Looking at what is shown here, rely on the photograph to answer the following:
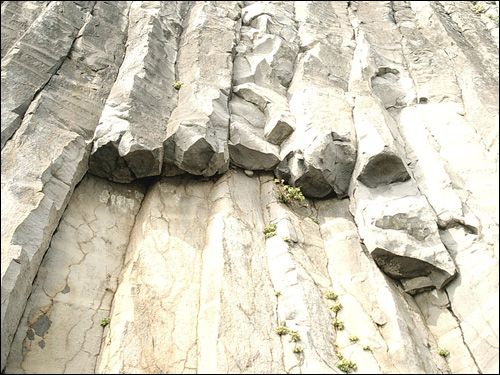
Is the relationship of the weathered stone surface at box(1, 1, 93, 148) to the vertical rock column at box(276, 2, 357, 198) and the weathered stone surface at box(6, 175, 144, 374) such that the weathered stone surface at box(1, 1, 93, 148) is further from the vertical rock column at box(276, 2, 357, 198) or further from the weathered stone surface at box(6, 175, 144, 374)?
the vertical rock column at box(276, 2, 357, 198)

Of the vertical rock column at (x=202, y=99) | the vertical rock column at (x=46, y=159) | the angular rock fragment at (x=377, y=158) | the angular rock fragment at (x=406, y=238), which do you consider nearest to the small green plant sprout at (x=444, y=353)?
the angular rock fragment at (x=406, y=238)

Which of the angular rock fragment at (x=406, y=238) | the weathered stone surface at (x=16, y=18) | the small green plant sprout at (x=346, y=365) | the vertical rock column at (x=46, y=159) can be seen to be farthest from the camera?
the weathered stone surface at (x=16, y=18)

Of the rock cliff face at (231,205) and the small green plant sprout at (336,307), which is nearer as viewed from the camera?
the rock cliff face at (231,205)

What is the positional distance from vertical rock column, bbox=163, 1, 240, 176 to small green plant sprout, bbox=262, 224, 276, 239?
1702mm

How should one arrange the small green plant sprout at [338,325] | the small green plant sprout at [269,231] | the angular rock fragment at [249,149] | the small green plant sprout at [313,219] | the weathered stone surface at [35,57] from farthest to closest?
1. the angular rock fragment at [249,149]
2. the small green plant sprout at [313,219]
3. the small green plant sprout at [269,231]
4. the weathered stone surface at [35,57]
5. the small green plant sprout at [338,325]

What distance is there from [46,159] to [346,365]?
20.8ft

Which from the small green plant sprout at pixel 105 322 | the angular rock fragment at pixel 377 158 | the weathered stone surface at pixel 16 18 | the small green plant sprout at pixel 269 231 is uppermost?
the weathered stone surface at pixel 16 18

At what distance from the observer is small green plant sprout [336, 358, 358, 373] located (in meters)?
7.13

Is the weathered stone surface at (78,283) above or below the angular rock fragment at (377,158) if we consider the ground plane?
below

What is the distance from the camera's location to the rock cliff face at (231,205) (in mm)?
7309

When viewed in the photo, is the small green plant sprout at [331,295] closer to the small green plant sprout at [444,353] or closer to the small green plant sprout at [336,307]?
the small green plant sprout at [336,307]

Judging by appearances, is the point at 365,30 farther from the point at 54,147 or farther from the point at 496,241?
the point at 54,147

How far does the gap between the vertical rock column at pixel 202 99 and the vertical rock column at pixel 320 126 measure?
1620 millimetres

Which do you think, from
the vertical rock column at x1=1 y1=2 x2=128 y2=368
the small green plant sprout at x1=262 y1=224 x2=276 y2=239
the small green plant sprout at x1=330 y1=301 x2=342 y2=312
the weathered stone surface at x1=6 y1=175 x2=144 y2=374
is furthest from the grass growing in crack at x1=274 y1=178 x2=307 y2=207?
the vertical rock column at x1=1 y1=2 x2=128 y2=368
